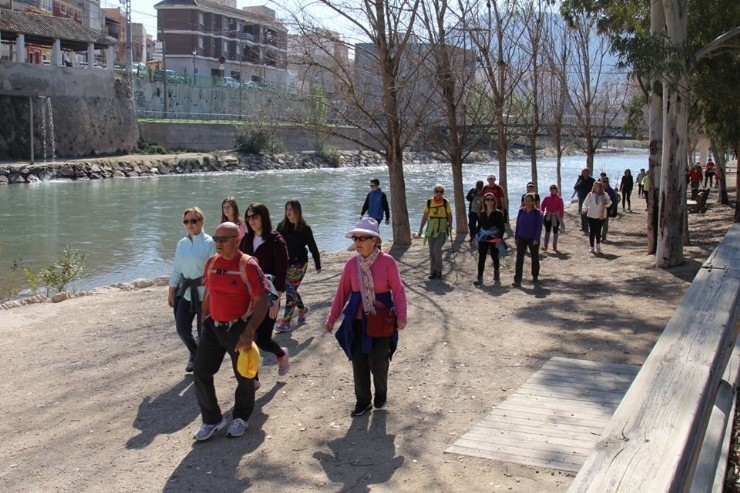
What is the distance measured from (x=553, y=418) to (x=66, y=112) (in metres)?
57.6

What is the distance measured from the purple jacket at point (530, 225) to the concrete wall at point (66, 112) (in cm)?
4743

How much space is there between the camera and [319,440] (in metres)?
5.87

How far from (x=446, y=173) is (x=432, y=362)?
185ft

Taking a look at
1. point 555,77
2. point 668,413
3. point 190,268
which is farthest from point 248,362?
point 555,77

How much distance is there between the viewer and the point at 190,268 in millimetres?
7219

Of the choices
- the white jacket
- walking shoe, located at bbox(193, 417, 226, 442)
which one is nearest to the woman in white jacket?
the white jacket

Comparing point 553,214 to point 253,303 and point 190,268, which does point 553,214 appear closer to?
point 190,268

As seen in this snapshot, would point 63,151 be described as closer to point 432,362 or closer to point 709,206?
point 709,206

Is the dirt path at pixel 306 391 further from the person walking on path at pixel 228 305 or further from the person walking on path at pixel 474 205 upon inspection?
the person walking on path at pixel 474 205

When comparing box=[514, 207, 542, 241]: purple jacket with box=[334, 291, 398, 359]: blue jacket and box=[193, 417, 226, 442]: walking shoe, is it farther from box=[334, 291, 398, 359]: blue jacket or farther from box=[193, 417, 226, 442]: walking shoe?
box=[193, 417, 226, 442]: walking shoe

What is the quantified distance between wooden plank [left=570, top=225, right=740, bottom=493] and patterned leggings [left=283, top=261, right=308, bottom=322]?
635cm

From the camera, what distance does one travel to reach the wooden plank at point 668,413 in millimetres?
1832

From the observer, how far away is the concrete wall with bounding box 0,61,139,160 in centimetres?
5365

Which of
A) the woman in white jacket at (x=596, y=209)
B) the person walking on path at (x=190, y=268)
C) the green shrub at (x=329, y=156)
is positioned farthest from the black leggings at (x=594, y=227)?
the green shrub at (x=329, y=156)
